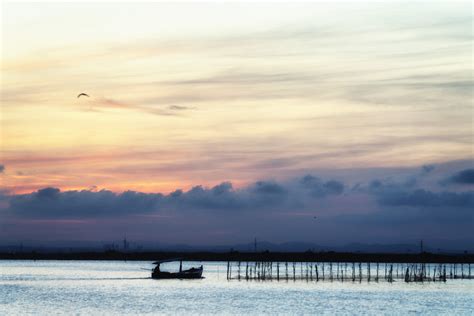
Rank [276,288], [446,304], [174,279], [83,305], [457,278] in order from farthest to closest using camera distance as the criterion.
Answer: [457,278] → [174,279] → [276,288] → [446,304] → [83,305]

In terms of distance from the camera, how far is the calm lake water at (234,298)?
222 ft

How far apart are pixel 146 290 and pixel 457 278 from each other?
198 ft

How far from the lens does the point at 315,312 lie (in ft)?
218

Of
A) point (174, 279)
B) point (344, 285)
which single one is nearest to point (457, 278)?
point (344, 285)

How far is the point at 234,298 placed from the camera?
8006cm

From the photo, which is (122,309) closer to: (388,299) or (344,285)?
(388,299)

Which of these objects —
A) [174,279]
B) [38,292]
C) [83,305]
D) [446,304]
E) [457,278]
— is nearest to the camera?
[83,305]

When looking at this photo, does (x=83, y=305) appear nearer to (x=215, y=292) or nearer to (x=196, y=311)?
(x=196, y=311)

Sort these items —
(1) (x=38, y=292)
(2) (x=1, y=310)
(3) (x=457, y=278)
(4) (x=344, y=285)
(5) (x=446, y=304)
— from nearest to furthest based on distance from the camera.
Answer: (2) (x=1, y=310) → (5) (x=446, y=304) → (1) (x=38, y=292) → (4) (x=344, y=285) → (3) (x=457, y=278)

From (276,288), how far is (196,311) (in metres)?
32.1

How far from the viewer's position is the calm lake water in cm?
6775

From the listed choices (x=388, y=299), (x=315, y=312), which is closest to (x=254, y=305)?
(x=315, y=312)

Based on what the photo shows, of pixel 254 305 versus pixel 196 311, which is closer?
pixel 196 311

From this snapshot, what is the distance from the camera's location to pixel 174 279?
11731 centimetres
